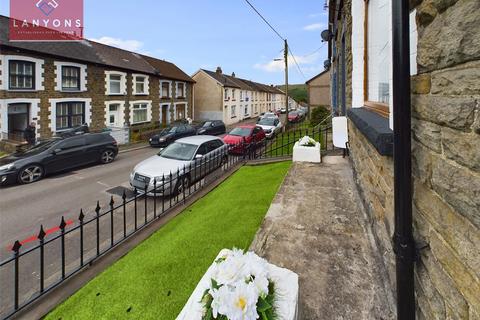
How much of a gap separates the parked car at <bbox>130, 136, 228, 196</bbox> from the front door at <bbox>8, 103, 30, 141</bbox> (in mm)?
11981

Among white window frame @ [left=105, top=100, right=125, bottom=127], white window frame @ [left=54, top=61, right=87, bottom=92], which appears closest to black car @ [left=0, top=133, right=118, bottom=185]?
white window frame @ [left=54, top=61, right=87, bottom=92]

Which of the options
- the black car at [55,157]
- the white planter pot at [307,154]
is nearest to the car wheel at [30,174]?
the black car at [55,157]

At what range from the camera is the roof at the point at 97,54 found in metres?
17.3

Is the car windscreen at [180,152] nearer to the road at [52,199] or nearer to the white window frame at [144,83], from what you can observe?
the road at [52,199]

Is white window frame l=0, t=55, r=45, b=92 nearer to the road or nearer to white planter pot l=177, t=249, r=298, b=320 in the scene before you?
the road

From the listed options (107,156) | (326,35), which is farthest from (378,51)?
(107,156)

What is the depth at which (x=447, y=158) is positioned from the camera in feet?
4.92

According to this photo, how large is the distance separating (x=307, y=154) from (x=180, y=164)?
3971 millimetres

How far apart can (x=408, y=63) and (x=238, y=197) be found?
4.69m

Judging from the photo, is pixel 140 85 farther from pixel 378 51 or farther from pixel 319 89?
pixel 378 51

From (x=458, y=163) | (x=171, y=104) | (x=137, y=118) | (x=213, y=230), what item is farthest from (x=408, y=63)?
(x=171, y=104)

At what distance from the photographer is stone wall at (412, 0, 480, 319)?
4.13 feet

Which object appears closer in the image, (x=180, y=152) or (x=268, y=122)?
(x=180, y=152)

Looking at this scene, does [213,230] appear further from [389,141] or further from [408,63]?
[408,63]
